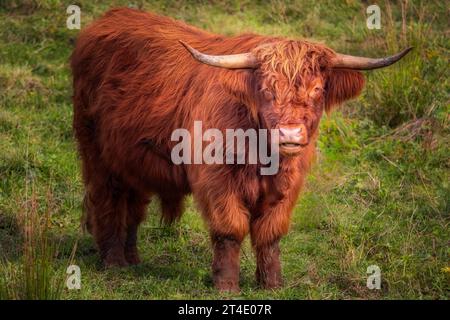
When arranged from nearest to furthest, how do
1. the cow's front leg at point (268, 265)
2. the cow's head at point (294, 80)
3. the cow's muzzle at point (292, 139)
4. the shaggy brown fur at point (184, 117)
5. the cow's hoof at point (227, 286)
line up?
1. the cow's muzzle at point (292, 139)
2. the cow's head at point (294, 80)
3. the shaggy brown fur at point (184, 117)
4. the cow's hoof at point (227, 286)
5. the cow's front leg at point (268, 265)

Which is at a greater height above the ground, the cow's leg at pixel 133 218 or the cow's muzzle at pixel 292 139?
the cow's muzzle at pixel 292 139

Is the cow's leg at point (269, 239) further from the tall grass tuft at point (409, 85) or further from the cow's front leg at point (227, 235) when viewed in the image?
the tall grass tuft at point (409, 85)

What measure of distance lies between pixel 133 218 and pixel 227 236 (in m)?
1.24

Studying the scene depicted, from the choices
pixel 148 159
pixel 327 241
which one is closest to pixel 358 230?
pixel 327 241

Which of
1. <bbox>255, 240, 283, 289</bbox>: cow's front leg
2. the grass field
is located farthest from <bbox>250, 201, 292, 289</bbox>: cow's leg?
the grass field

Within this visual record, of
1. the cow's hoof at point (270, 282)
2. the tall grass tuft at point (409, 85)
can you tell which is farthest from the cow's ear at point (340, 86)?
the tall grass tuft at point (409, 85)

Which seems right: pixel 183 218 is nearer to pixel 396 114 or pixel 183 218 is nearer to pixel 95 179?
pixel 95 179

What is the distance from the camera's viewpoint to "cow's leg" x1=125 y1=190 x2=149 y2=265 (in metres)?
6.49

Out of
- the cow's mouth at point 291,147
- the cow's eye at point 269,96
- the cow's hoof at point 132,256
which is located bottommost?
the cow's hoof at point 132,256

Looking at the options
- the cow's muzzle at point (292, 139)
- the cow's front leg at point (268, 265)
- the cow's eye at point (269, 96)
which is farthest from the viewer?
the cow's front leg at point (268, 265)

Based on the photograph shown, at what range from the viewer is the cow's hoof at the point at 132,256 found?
21.2 feet

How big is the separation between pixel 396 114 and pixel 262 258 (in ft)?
9.37

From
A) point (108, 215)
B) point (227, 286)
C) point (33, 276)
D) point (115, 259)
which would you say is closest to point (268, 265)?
point (227, 286)

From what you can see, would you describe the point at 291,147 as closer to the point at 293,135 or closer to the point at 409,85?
the point at 293,135
